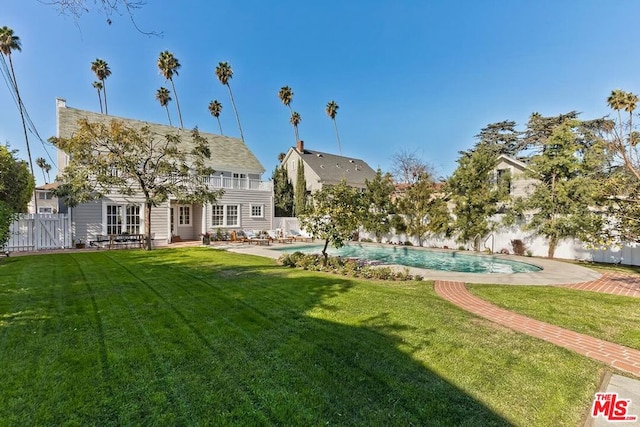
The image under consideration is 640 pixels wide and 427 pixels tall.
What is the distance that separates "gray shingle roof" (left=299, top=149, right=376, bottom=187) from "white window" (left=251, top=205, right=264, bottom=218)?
9.99 m

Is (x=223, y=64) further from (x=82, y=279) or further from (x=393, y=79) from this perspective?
(x=82, y=279)

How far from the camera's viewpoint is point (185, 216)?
23.6 metres

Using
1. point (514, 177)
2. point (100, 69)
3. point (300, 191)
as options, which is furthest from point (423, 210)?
point (100, 69)

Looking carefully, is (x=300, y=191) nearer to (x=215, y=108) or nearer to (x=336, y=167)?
(x=336, y=167)

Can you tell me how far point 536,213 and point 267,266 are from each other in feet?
44.9

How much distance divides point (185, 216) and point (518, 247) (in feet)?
70.2

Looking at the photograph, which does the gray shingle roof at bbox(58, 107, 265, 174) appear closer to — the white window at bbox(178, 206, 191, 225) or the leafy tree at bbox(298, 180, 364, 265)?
the white window at bbox(178, 206, 191, 225)

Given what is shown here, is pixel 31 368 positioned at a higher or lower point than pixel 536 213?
lower

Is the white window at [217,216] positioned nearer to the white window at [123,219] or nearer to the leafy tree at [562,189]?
the white window at [123,219]

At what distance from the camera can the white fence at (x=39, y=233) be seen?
1605cm

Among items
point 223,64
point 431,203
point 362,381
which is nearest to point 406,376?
point 362,381

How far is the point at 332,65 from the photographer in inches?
1033

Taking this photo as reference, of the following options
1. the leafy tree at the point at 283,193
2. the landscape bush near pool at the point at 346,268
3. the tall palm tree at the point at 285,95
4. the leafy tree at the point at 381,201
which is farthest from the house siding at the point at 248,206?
the tall palm tree at the point at 285,95

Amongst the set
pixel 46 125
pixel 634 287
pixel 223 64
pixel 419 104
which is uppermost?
pixel 223 64
